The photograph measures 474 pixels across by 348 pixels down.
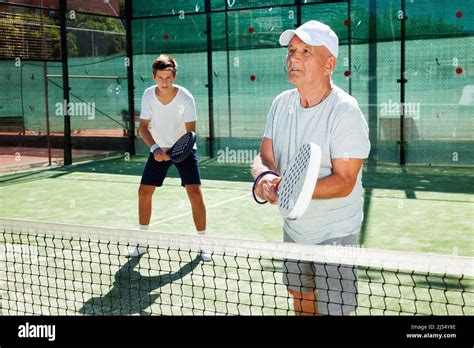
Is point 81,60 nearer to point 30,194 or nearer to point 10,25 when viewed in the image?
point 10,25

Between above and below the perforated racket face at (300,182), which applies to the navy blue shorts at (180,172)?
below

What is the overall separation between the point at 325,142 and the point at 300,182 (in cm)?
32

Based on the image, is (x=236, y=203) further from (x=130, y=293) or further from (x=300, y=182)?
(x=300, y=182)

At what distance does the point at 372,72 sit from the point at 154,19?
4.88 m

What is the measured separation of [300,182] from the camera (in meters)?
2.82

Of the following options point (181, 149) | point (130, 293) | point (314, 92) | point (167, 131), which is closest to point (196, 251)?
point (314, 92)

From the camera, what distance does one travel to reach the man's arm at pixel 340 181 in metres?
2.92

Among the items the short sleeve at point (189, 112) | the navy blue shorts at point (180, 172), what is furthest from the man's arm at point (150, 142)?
the short sleeve at point (189, 112)

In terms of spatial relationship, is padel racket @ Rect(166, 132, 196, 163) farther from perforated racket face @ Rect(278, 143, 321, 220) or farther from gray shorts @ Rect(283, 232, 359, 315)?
perforated racket face @ Rect(278, 143, 321, 220)

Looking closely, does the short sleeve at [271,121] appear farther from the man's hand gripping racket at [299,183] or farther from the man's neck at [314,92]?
the man's hand gripping racket at [299,183]

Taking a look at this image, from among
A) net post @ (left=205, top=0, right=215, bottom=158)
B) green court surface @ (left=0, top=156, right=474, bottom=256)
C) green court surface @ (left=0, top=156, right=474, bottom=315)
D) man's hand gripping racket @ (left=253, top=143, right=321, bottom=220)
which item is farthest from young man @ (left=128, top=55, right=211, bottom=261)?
net post @ (left=205, top=0, right=215, bottom=158)

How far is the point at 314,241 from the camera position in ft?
10.4

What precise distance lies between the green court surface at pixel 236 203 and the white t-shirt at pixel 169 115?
1487 mm
